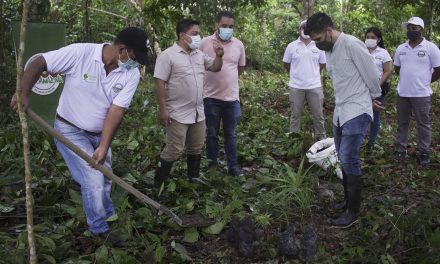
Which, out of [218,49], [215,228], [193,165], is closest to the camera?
[215,228]

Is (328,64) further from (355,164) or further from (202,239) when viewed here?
(202,239)

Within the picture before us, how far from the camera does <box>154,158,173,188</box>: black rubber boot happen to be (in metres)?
4.69

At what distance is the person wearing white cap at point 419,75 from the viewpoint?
5754 millimetres

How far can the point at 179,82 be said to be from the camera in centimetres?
461

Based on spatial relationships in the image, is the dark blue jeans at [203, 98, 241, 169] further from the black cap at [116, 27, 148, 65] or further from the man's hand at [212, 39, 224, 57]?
the black cap at [116, 27, 148, 65]

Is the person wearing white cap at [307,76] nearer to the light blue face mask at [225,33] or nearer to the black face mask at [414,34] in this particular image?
the black face mask at [414,34]

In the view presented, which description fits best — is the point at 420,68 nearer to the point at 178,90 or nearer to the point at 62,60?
the point at 178,90

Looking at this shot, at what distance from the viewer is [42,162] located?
202 inches

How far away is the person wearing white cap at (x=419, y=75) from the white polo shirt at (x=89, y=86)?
12.5ft

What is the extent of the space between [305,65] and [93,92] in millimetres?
3699

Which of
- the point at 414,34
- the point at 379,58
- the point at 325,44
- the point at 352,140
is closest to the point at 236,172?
the point at 352,140

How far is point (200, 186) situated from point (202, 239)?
3.34 feet

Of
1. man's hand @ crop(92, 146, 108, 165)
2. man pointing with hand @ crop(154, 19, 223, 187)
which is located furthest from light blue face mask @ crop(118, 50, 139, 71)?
man pointing with hand @ crop(154, 19, 223, 187)

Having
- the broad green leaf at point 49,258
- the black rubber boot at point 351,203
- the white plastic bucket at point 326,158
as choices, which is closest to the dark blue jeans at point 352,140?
the black rubber boot at point 351,203
